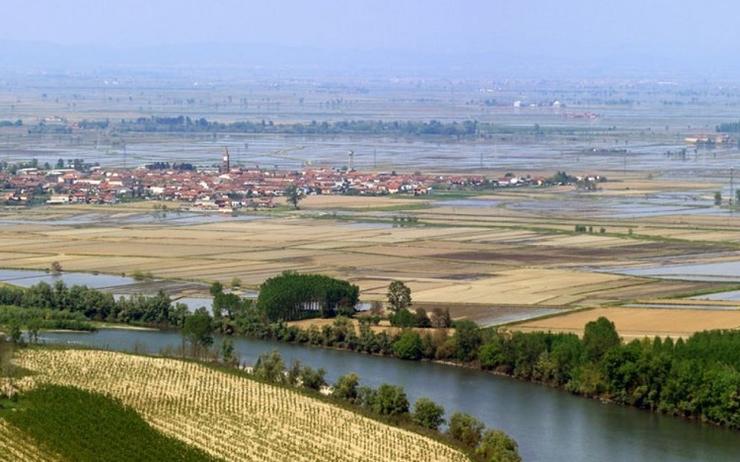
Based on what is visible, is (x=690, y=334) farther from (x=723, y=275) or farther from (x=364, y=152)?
(x=364, y=152)

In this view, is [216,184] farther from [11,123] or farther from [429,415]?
[11,123]

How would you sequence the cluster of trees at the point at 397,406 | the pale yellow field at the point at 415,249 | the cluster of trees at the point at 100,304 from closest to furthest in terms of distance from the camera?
the cluster of trees at the point at 397,406, the cluster of trees at the point at 100,304, the pale yellow field at the point at 415,249

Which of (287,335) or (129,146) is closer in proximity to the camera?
(287,335)

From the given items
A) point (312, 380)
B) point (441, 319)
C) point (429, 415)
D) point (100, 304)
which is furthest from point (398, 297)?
point (429, 415)

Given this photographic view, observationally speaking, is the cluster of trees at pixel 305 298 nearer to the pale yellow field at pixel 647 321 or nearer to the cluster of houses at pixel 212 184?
the pale yellow field at pixel 647 321

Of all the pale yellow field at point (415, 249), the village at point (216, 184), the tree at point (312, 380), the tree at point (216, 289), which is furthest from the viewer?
the village at point (216, 184)

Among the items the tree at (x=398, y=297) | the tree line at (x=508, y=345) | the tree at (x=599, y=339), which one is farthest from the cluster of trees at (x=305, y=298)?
the tree at (x=599, y=339)

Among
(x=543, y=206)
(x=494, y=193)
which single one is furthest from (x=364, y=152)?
(x=543, y=206)
